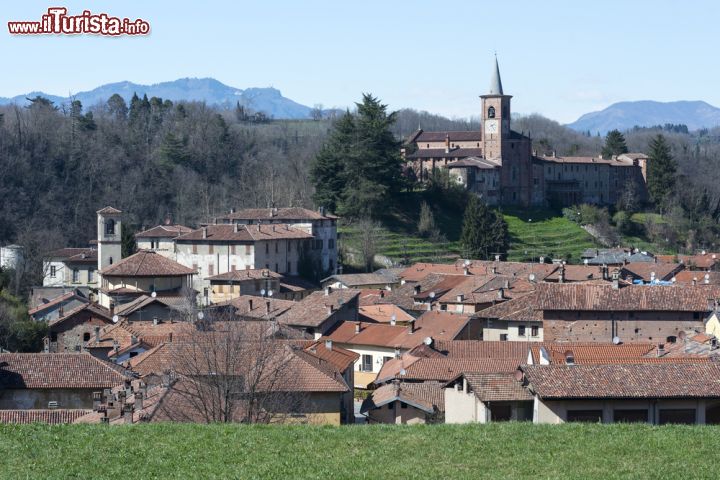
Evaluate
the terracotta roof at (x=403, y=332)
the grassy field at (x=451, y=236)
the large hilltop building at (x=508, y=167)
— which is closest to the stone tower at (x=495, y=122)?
the large hilltop building at (x=508, y=167)

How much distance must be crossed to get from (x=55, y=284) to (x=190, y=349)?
3695 centimetres

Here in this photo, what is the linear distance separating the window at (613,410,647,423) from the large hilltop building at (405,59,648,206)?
227ft

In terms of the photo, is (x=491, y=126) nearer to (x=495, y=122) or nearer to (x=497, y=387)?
(x=495, y=122)

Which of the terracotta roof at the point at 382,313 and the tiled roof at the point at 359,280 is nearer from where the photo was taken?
the terracotta roof at the point at 382,313

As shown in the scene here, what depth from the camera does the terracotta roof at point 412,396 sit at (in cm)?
3125

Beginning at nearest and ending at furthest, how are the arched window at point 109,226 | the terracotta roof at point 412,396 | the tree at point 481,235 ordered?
the terracotta roof at point 412,396 < the arched window at point 109,226 < the tree at point 481,235

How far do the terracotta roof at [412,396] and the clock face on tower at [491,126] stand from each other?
70161 millimetres

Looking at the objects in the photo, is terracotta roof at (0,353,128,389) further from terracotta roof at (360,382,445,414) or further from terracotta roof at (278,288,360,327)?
terracotta roof at (278,288,360,327)

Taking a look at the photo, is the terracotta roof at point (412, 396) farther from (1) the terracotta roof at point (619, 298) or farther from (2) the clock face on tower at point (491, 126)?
(2) the clock face on tower at point (491, 126)

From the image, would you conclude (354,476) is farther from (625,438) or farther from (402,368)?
(402,368)

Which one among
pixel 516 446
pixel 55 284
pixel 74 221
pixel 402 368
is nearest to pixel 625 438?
pixel 516 446

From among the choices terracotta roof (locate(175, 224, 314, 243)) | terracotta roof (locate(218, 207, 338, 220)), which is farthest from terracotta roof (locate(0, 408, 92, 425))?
terracotta roof (locate(218, 207, 338, 220))

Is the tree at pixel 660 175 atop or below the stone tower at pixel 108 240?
atop

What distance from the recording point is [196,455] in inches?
681
